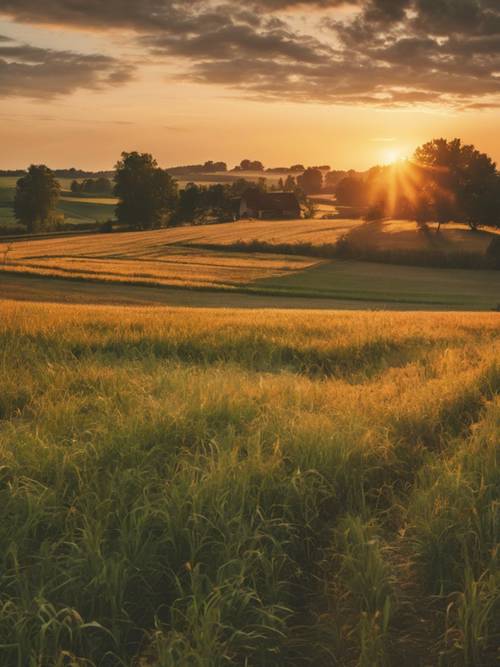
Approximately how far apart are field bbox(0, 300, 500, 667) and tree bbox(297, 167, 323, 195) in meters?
169

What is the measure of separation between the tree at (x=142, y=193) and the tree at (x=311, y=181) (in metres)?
79.1

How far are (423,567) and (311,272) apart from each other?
50518mm

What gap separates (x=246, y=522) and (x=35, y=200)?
95961 millimetres

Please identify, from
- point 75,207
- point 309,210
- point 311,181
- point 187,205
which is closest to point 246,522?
point 187,205

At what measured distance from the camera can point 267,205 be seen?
11344cm

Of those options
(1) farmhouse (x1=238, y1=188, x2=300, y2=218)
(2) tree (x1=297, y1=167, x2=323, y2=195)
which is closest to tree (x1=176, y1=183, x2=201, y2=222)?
(1) farmhouse (x1=238, y1=188, x2=300, y2=218)

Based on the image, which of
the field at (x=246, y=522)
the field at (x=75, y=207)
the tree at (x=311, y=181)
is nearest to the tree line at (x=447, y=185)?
the field at (x=75, y=207)

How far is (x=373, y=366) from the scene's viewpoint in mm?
8555

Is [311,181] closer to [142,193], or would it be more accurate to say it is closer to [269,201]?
[269,201]

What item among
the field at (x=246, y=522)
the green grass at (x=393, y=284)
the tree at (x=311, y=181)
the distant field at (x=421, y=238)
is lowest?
the green grass at (x=393, y=284)

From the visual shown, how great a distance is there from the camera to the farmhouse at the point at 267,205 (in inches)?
4412

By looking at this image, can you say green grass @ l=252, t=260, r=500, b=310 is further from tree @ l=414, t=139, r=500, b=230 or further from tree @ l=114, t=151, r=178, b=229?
tree @ l=114, t=151, r=178, b=229

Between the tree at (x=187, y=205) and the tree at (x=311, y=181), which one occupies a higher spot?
the tree at (x=311, y=181)

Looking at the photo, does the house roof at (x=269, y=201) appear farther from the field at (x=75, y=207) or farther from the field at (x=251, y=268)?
the field at (x=251, y=268)
